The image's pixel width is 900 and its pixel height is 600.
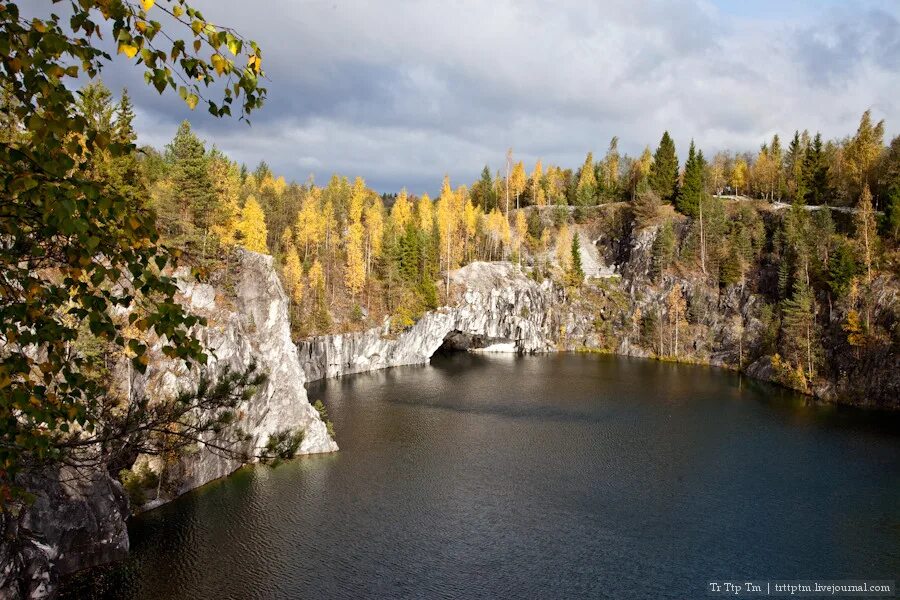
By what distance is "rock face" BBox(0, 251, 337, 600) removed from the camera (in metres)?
16.5

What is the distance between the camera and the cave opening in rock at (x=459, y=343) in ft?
276

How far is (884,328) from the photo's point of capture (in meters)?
52.8

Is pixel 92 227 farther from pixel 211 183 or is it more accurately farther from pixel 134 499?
pixel 211 183

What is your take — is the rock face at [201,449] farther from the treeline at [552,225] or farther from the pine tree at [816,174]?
the pine tree at [816,174]

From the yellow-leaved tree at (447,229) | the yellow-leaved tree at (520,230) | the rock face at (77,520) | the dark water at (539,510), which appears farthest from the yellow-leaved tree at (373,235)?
the rock face at (77,520)

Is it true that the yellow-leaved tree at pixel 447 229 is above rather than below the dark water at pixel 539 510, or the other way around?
above

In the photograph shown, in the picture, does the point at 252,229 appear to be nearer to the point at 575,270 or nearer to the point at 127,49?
the point at 575,270

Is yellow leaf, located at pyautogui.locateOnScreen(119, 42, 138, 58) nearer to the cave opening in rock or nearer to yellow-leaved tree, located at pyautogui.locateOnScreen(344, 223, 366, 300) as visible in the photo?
yellow-leaved tree, located at pyautogui.locateOnScreen(344, 223, 366, 300)

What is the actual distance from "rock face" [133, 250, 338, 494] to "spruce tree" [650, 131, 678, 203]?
79.5m

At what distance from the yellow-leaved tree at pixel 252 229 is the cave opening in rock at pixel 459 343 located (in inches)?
1364

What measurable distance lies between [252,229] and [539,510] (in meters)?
39.7

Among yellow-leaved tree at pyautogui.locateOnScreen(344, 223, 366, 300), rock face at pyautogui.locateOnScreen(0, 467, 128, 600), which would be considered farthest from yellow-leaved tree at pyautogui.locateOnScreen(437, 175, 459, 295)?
rock face at pyautogui.locateOnScreen(0, 467, 128, 600)

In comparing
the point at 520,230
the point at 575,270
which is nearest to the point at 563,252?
the point at 575,270

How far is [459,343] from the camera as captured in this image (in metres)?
86.7
